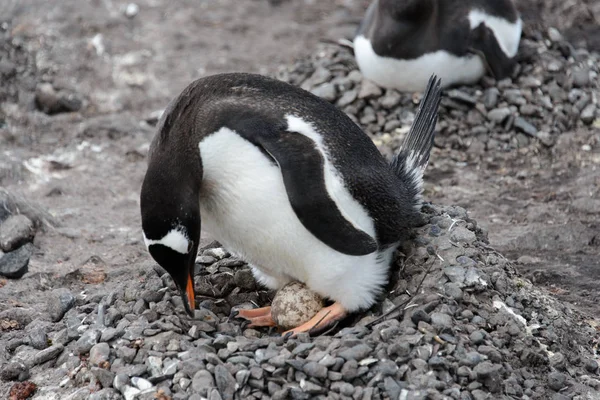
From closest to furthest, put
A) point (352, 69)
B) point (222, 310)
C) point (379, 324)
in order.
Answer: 1. point (379, 324)
2. point (222, 310)
3. point (352, 69)

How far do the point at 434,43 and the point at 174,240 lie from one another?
355cm

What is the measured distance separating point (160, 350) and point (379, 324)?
0.80 m

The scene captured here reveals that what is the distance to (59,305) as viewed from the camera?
388 cm

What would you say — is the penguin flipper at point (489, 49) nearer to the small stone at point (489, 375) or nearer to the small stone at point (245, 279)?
the small stone at point (245, 279)

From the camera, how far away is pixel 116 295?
3.73 meters

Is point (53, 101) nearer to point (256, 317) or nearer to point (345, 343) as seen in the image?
point (256, 317)

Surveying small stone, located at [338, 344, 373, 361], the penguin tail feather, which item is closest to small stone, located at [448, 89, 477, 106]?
the penguin tail feather

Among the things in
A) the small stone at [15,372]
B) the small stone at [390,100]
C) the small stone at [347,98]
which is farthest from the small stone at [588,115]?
the small stone at [15,372]

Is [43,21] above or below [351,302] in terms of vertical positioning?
below

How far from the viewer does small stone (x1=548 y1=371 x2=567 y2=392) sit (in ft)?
11.0

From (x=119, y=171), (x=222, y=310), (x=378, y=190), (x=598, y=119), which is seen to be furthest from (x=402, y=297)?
(x=598, y=119)

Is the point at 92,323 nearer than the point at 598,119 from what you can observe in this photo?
Yes

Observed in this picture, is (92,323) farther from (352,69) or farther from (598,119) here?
(598,119)

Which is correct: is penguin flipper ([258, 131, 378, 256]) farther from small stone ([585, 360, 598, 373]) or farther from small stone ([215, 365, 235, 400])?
small stone ([585, 360, 598, 373])
